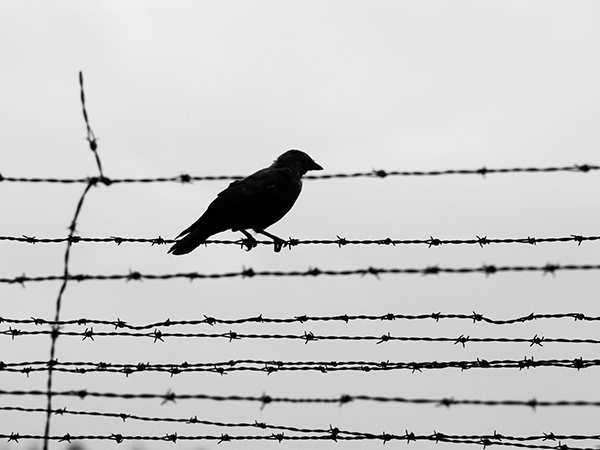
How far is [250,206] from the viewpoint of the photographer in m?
7.72

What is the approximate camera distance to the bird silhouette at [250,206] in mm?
7215

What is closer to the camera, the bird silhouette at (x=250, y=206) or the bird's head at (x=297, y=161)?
the bird silhouette at (x=250, y=206)

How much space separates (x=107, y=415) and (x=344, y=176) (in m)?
1.86

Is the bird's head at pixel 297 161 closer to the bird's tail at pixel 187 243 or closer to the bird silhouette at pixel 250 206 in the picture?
the bird silhouette at pixel 250 206

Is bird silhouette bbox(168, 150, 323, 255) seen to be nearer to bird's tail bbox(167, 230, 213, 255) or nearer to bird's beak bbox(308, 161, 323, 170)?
bird's tail bbox(167, 230, 213, 255)

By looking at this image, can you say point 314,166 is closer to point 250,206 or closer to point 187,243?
point 250,206

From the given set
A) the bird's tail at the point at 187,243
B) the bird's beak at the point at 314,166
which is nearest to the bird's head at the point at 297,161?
the bird's beak at the point at 314,166

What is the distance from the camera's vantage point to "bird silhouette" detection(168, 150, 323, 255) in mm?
7215

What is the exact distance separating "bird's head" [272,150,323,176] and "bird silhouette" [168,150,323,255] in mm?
72

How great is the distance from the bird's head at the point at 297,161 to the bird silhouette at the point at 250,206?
2.8 inches

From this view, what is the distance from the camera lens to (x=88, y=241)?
4695mm

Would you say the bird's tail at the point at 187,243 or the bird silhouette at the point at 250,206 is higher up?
the bird silhouette at the point at 250,206

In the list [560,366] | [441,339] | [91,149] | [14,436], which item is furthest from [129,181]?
[560,366]

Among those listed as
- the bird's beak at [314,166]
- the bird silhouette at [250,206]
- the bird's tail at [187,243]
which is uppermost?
the bird's beak at [314,166]
